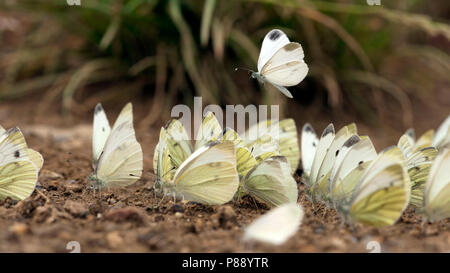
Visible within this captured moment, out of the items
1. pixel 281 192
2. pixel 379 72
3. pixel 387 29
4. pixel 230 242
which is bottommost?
pixel 230 242

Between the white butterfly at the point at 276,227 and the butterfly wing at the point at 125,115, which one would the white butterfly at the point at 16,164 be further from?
Answer: the white butterfly at the point at 276,227

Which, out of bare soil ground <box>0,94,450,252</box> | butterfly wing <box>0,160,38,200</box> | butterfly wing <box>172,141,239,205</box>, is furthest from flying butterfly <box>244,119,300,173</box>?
butterfly wing <box>0,160,38,200</box>

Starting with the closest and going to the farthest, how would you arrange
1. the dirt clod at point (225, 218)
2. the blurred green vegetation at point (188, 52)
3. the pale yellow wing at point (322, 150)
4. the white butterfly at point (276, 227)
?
the white butterfly at point (276, 227) → the dirt clod at point (225, 218) → the pale yellow wing at point (322, 150) → the blurred green vegetation at point (188, 52)

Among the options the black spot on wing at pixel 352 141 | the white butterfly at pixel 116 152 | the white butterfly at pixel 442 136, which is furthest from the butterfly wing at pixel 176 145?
the white butterfly at pixel 442 136

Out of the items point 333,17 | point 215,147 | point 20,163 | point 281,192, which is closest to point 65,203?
point 20,163

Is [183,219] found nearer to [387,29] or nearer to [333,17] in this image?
[333,17]

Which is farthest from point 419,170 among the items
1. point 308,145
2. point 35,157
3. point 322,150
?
point 35,157

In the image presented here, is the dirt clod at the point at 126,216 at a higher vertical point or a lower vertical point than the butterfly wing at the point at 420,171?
lower

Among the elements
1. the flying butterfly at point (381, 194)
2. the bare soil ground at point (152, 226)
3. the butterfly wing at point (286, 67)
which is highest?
the butterfly wing at point (286, 67)
